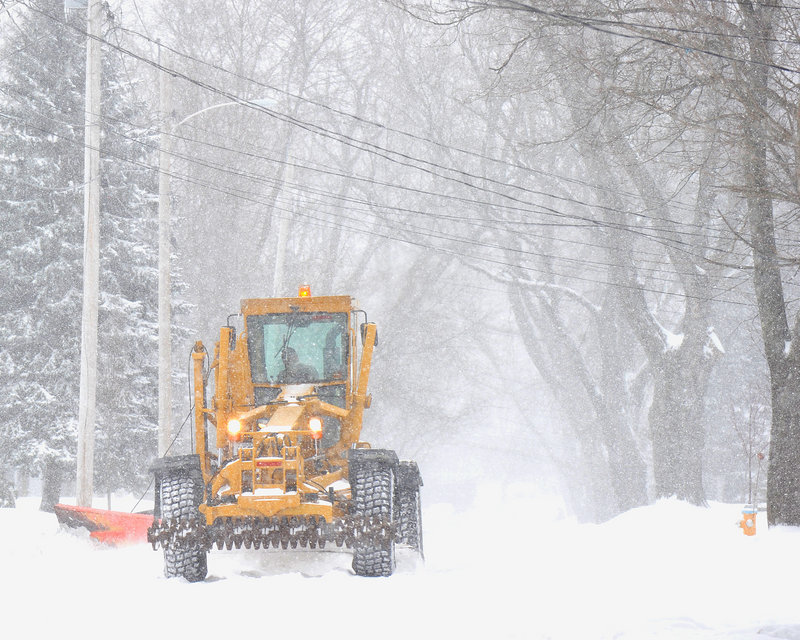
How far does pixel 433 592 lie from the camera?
8.73m

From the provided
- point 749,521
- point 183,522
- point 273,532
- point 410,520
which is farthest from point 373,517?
point 749,521

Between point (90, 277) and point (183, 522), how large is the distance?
778 centimetres

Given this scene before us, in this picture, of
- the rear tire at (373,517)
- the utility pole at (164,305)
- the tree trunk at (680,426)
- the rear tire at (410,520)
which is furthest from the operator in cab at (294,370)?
the tree trunk at (680,426)

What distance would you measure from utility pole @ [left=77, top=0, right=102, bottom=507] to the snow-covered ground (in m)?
2.35

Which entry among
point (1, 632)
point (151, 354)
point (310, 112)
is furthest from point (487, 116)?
point (1, 632)

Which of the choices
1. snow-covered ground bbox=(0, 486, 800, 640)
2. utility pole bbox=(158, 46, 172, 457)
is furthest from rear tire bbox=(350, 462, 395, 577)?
utility pole bbox=(158, 46, 172, 457)

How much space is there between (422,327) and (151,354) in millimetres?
14053

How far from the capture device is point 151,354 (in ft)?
80.4

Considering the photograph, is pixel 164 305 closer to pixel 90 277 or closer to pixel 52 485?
pixel 90 277

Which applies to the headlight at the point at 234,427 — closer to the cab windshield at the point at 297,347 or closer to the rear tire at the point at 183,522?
the rear tire at the point at 183,522

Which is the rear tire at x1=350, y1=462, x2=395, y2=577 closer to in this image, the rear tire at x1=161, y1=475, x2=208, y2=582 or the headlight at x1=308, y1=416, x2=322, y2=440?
the headlight at x1=308, y1=416, x2=322, y2=440

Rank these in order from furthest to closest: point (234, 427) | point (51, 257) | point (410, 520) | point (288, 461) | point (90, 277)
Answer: point (51, 257)
point (90, 277)
point (410, 520)
point (234, 427)
point (288, 461)

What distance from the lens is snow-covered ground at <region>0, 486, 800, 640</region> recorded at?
23.1 feet

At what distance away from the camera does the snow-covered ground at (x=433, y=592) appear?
7047 millimetres
